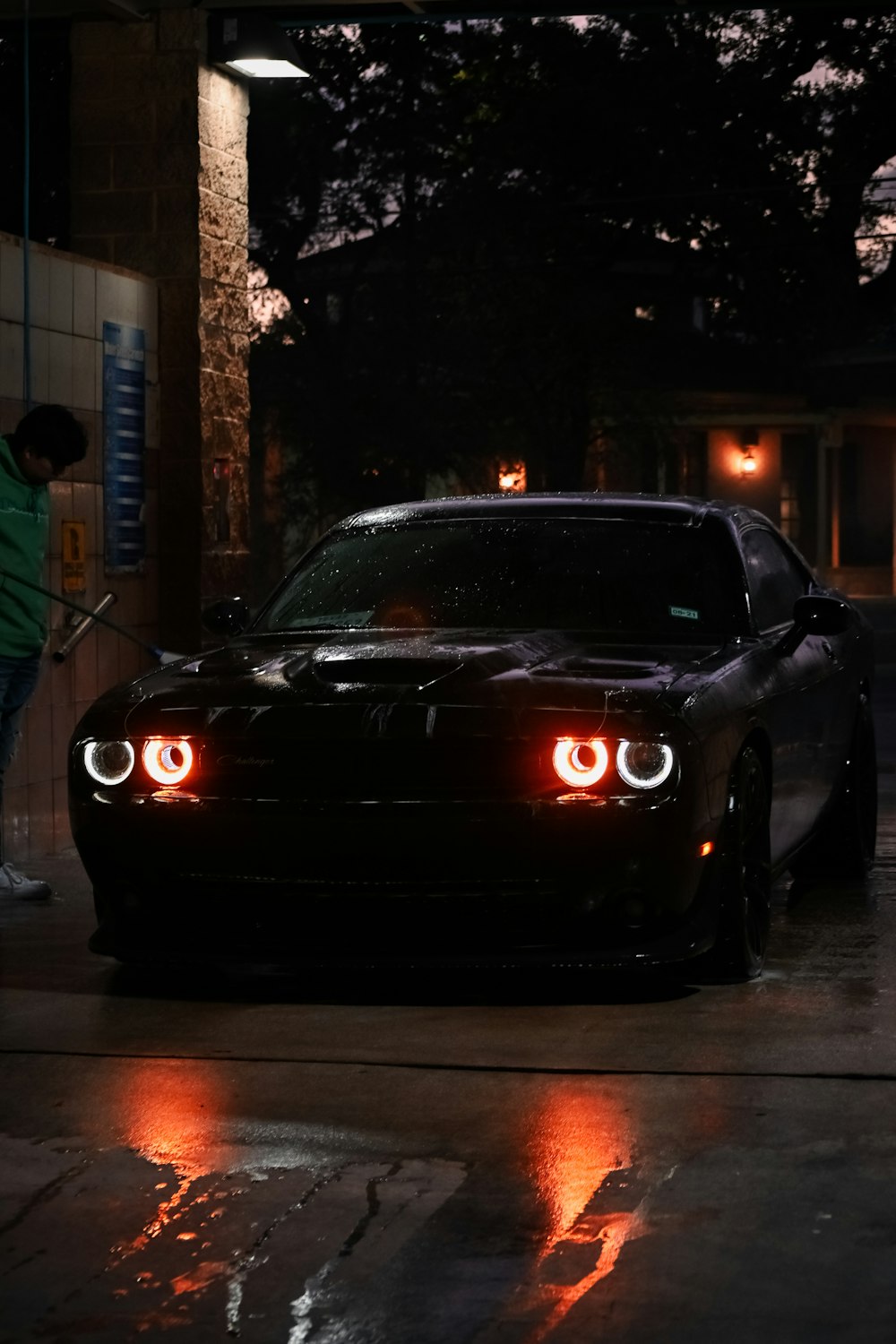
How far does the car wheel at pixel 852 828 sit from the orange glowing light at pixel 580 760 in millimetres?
2674

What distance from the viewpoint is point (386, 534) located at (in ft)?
25.6

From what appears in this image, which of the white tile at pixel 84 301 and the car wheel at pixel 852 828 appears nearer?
the car wheel at pixel 852 828

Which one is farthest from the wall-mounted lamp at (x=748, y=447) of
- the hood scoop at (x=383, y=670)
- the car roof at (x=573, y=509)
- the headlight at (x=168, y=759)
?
the headlight at (x=168, y=759)

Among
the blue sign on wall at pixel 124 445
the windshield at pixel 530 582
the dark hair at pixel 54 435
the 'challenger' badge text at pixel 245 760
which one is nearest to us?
the 'challenger' badge text at pixel 245 760

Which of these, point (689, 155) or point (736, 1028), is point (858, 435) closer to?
point (689, 155)

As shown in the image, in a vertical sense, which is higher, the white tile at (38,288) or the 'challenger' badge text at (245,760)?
the white tile at (38,288)

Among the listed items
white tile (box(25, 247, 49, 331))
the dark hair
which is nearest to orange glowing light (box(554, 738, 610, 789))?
the dark hair

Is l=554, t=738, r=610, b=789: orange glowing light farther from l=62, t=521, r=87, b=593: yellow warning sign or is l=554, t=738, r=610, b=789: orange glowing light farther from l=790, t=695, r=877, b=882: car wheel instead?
l=62, t=521, r=87, b=593: yellow warning sign

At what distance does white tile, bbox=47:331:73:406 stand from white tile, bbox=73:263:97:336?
157 millimetres

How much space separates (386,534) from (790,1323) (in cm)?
434

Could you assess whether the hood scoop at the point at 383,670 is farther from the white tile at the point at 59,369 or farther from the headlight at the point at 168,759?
the white tile at the point at 59,369

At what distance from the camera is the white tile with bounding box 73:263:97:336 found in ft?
33.4

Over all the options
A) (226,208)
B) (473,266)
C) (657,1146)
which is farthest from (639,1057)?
(473,266)

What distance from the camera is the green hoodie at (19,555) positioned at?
8477mm
